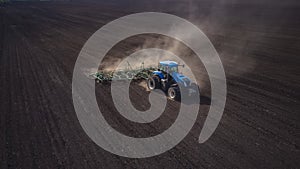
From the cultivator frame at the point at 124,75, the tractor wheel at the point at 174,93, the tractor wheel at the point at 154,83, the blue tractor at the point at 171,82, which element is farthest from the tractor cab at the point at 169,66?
the cultivator frame at the point at 124,75

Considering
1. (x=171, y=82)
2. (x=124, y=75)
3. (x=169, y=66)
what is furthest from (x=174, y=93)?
(x=124, y=75)

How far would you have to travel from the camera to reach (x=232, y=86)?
14.3 m

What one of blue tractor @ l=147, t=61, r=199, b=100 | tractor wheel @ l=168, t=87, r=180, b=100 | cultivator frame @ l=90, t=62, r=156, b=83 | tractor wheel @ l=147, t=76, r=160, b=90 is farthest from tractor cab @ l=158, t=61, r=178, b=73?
cultivator frame @ l=90, t=62, r=156, b=83

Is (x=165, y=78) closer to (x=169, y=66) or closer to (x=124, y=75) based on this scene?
(x=169, y=66)

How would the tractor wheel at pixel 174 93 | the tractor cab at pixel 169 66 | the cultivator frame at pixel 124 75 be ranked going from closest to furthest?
the tractor wheel at pixel 174 93, the tractor cab at pixel 169 66, the cultivator frame at pixel 124 75

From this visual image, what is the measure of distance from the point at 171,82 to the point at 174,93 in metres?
0.89

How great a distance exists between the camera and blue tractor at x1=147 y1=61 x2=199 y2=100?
12055 millimetres

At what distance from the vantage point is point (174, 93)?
39.6 ft

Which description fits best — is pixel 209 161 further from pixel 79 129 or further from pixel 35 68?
pixel 35 68

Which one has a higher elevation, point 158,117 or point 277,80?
point 277,80

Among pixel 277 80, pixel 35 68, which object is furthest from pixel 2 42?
pixel 277 80

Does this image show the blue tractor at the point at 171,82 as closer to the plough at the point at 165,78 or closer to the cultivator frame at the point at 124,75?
the plough at the point at 165,78

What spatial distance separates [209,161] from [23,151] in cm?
630

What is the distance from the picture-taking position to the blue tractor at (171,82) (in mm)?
12055
